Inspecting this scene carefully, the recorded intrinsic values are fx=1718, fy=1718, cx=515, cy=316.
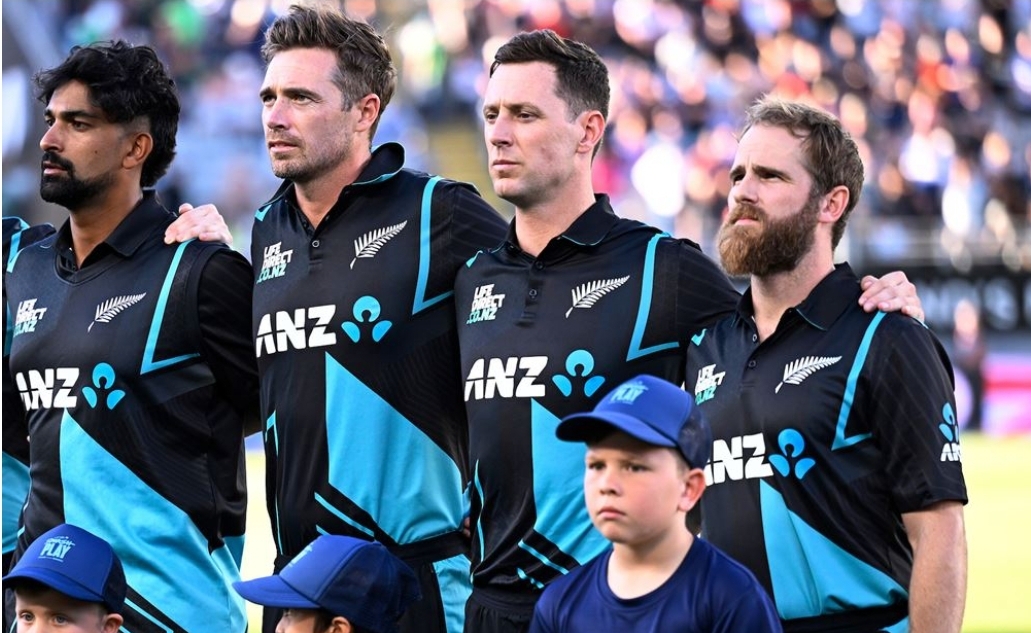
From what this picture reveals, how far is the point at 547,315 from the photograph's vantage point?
4637 millimetres

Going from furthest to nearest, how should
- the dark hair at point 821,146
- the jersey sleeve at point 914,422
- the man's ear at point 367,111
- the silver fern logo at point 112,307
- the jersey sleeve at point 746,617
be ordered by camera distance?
the man's ear at point 367,111, the silver fern logo at point 112,307, the dark hair at point 821,146, the jersey sleeve at point 914,422, the jersey sleeve at point 746,617

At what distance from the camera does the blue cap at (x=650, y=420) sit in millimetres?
3664

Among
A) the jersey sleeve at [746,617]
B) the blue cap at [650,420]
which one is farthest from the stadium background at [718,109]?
the jersey sleeve at [746,617]

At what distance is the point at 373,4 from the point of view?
73.3 ft

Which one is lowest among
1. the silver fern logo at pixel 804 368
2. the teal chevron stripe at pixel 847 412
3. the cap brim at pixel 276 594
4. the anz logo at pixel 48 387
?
the cap brim at pixel 276 594

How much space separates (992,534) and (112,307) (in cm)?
1109

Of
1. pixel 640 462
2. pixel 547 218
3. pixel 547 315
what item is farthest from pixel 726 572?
pixel 547 218

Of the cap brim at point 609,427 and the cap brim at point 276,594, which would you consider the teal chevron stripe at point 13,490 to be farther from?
the cap brim at point 609,427

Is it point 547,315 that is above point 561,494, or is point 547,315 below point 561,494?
above

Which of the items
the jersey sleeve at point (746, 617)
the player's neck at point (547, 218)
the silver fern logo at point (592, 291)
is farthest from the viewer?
the player's neck at point (547, 218)

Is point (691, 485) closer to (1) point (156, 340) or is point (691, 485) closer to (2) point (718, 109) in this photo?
(1) point (156, 340)

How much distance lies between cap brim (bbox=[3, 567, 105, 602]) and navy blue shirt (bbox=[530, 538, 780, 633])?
4.08 feet

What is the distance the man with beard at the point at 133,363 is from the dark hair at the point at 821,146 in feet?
5.45

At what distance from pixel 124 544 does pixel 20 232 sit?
4.06 ft
